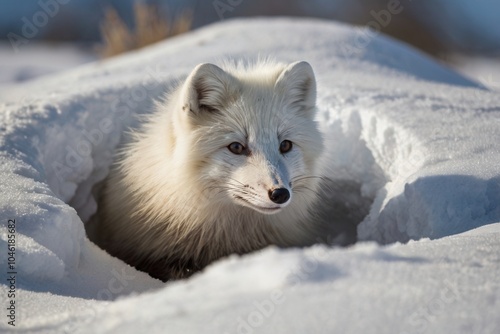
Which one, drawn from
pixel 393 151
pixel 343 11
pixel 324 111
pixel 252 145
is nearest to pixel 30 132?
pixel 252 145

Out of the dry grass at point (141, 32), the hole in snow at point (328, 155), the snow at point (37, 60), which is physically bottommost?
the snow at point (37, 60)

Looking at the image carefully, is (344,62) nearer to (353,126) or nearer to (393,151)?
(353,126)

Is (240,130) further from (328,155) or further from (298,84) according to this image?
(328,155)

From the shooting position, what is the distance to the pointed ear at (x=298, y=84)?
3404mm

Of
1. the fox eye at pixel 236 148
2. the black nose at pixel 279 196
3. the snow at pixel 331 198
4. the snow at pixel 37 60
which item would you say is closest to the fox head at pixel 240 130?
the fox eye at pixel 236 148

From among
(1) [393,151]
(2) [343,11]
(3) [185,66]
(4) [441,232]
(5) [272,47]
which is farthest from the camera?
(2) [343,11]

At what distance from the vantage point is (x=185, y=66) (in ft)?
15.5

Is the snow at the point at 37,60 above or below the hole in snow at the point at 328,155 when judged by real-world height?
below

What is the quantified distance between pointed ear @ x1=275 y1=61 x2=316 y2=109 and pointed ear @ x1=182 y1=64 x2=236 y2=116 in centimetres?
30

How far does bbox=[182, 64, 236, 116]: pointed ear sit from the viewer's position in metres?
3.22

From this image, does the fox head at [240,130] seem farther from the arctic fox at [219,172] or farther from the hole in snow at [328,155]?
the hole in snow at [328,155]

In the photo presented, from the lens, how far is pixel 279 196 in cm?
286

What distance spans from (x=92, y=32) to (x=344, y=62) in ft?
50.7

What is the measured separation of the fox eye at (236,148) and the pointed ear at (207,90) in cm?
24
